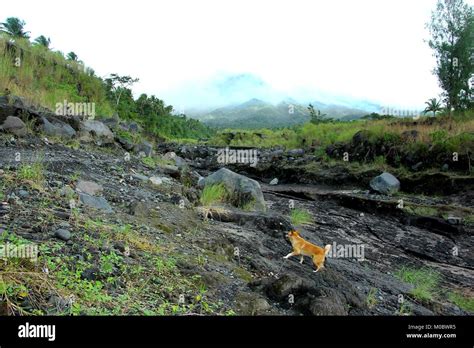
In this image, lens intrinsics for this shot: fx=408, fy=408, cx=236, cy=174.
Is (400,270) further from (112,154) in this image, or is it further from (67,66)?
(67,66)

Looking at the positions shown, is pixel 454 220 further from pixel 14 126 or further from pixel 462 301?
pixel 14 126

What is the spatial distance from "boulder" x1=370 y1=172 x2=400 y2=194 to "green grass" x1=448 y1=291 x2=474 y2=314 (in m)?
6.96

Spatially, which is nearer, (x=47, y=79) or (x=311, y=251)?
(x=311, y=251)

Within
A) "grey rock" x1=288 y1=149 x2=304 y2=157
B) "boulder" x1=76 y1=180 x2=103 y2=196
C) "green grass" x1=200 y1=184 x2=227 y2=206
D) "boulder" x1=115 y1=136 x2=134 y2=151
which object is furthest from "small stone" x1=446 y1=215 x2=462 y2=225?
"grey rock" x1=288 y1=149 x2=304 y2=157

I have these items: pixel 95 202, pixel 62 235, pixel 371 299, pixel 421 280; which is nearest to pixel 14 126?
pixel 95 202

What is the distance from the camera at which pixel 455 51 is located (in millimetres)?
22562

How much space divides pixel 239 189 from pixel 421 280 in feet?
11.4

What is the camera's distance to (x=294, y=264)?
4758mm

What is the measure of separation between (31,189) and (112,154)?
4.33m

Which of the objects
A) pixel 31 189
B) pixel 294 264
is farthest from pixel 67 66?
pixel 294 264

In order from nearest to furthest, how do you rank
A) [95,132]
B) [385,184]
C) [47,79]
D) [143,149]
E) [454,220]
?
[95,132]
[454,220]
[143,149]
[47,79]
[385,184]

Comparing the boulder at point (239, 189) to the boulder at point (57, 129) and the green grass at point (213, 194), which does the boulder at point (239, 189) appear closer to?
the green grass at point (213, 194)

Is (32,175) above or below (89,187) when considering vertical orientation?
above

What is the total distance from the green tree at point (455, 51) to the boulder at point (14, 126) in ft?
70.6
